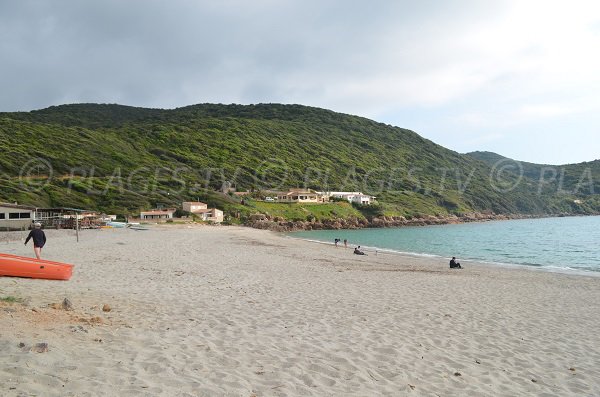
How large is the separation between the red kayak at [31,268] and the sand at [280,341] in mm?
386

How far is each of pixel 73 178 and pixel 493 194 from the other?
556ft

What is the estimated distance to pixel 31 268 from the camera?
12.9m

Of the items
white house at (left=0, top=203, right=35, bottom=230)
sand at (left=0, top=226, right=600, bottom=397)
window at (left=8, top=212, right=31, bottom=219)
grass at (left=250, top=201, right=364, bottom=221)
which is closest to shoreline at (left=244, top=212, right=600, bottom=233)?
grass at (left=250, top=201, right=364, bottom=221)

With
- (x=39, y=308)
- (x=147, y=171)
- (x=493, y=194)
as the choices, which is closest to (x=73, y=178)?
(x=147, y=171)

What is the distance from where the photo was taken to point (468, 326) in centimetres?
1095

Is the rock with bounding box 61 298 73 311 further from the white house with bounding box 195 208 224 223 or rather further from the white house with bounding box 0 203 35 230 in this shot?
the white house with bounding box 195 208 224 223

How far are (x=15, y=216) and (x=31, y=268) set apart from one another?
143 feet

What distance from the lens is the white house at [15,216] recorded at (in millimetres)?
46569

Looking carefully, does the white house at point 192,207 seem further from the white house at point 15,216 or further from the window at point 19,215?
the white house at point 15,216

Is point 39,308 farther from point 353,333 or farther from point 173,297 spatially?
point 353,333

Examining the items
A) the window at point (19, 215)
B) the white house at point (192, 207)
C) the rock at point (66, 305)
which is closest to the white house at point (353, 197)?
the white house at point (192, 207)

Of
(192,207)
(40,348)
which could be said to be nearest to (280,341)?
(40,348)

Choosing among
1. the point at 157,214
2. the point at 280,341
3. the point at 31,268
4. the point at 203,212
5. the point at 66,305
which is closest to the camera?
the point at 280,341

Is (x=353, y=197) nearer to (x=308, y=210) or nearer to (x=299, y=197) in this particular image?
(x=299, y=197)
